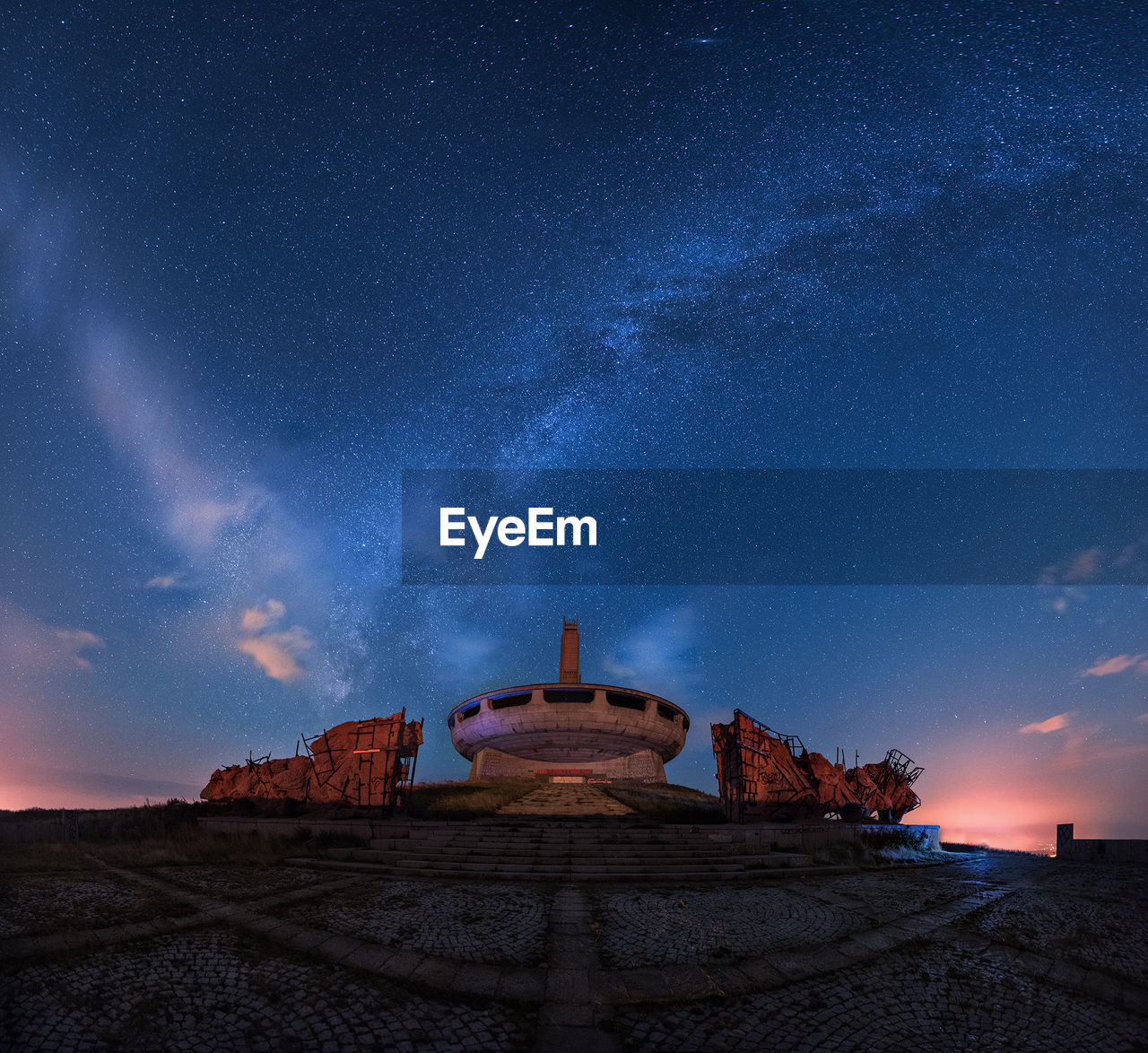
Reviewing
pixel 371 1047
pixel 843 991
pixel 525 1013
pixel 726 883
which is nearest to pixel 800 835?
pixel 726 883

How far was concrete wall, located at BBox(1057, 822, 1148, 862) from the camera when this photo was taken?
58.3 ft

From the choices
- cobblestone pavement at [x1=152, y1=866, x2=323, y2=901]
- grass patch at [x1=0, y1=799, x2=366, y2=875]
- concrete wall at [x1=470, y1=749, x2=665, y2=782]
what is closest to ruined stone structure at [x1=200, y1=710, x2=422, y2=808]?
grass patch at [x1=0, y1=799, x2=366, y2=875]

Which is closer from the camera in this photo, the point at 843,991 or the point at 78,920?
the point at 843,991

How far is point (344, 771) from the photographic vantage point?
Answer: 1925 centimetres

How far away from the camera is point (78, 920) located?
23.2 ft

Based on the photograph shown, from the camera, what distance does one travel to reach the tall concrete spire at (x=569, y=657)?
5244cm

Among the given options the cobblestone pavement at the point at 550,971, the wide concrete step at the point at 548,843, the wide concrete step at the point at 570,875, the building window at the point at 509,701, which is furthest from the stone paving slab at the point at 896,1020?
the building window at the point at 509,701

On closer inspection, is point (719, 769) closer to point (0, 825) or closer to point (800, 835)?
point (800, 835)

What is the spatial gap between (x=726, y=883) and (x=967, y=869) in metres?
8.50

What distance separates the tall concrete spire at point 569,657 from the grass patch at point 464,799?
835 inches

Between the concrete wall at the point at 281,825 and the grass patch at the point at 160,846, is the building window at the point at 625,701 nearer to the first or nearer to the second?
the grass patch at the point at 160,846

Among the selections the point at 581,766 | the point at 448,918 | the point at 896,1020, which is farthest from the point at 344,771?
the point at 581,766

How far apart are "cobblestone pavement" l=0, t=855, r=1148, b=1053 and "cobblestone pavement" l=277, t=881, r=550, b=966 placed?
5 centimetres

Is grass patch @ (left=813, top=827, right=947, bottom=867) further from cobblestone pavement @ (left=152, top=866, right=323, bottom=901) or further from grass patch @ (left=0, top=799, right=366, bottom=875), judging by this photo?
grass patch @ (left=0, top=799, right=366, bottom=875)
